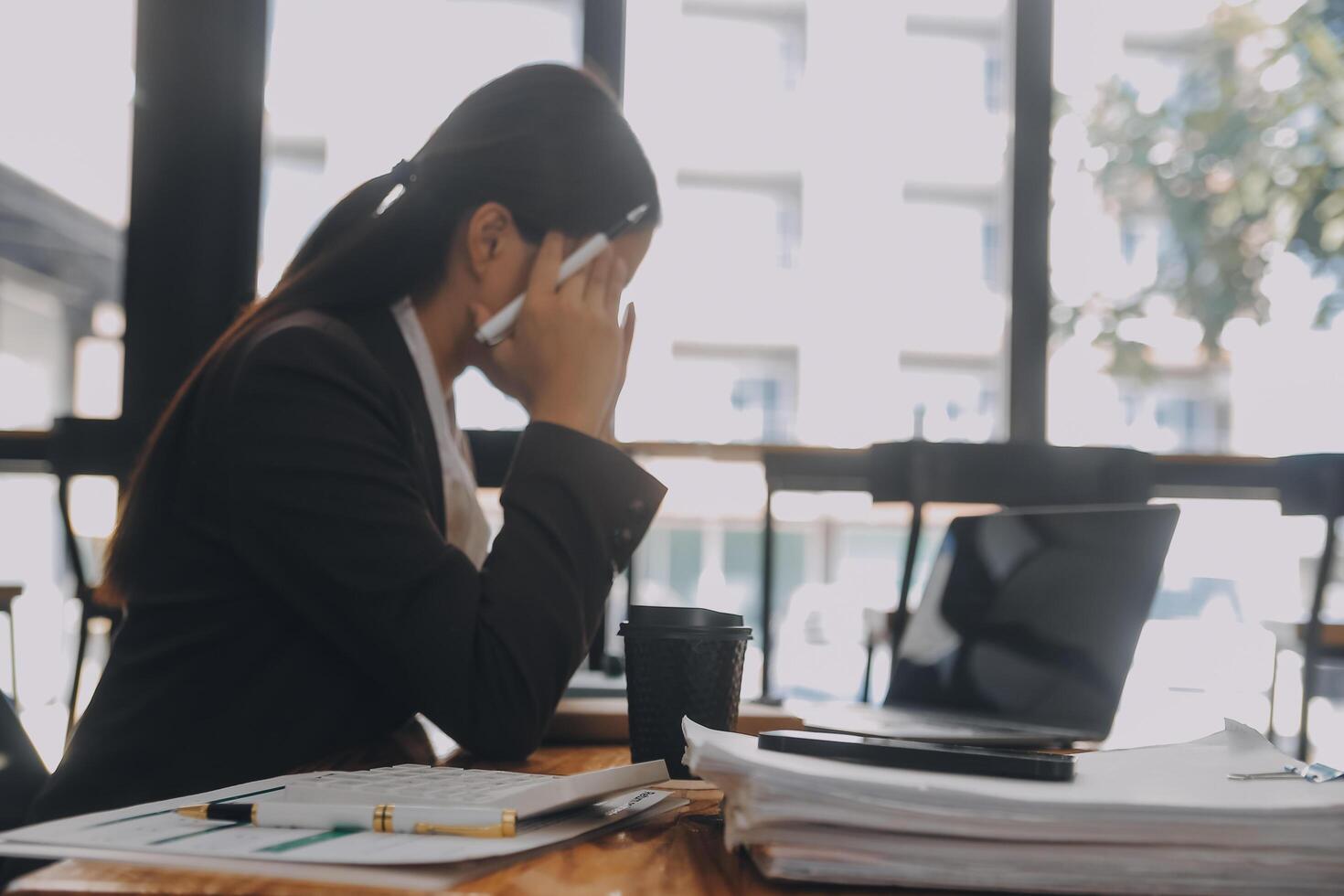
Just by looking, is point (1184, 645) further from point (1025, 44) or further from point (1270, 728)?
point (1025, 44)

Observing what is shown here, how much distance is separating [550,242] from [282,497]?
38 centimetres

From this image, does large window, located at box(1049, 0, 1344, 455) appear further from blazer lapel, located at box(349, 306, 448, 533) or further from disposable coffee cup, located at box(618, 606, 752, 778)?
disposable coffee cup, located at box(618, 606, 752, 778)

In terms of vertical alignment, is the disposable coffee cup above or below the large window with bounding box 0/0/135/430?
below

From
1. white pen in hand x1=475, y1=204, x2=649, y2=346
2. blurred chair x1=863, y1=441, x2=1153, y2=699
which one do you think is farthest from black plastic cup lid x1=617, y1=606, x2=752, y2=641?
blurred chair x1=863, y1=441, x2=1153, y2=699

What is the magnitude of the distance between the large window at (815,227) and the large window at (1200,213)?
5.42 meters

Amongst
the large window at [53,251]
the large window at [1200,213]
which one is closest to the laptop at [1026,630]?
the large window at [1200,213]

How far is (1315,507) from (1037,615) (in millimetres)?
1838

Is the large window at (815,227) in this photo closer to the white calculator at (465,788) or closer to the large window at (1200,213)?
the large window at (1200,213)

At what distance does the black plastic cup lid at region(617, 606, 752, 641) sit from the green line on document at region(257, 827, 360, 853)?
25cm

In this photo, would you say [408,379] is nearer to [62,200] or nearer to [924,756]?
A: [924,756]

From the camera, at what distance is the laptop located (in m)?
0.92

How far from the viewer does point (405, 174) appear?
103cm

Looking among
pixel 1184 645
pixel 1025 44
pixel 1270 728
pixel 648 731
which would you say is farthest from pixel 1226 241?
pixel 648 731

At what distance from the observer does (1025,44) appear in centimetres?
372
